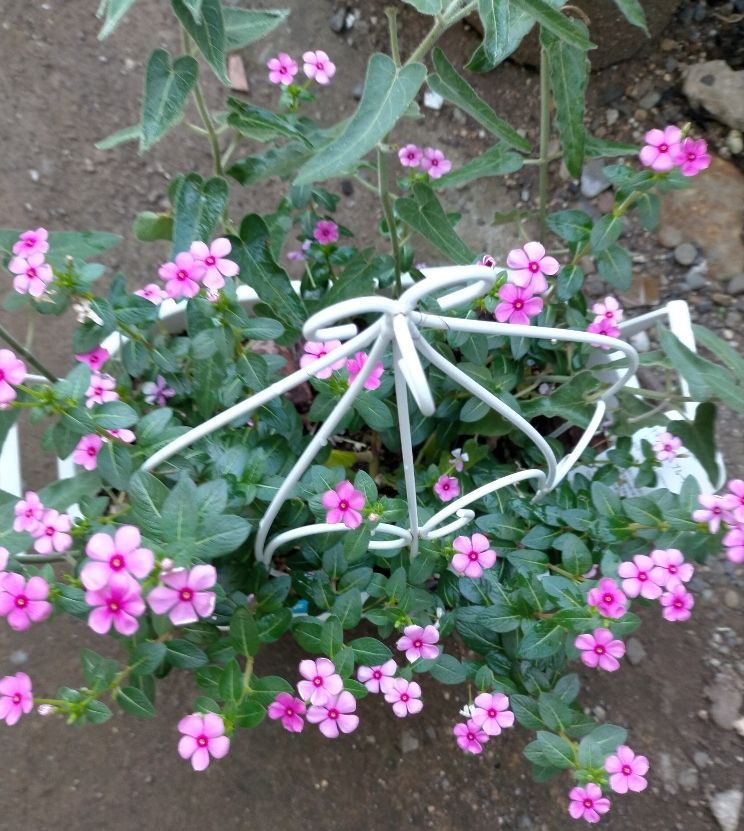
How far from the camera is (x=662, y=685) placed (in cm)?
119

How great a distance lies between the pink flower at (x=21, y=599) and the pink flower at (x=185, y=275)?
28cm

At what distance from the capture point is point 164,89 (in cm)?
69

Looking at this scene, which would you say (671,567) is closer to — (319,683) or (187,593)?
(319,683)

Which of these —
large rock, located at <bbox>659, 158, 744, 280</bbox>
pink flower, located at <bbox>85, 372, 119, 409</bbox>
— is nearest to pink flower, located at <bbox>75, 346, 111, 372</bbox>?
pink flower, located at <bbox>85, 372, 119, 409</bbox>

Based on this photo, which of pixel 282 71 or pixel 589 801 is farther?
pixel 282 71

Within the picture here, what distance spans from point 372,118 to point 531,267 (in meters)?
0.20

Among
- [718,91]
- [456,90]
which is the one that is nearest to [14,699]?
[456,90]

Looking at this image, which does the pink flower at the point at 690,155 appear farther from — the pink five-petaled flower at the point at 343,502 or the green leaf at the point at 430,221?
the pink five-petaled flower at the point at 343,502

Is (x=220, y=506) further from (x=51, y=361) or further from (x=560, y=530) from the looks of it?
(x=51, y=361)

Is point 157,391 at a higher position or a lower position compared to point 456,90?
lower

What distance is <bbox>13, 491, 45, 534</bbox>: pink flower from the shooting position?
0.62 metres

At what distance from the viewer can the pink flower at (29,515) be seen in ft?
2.02

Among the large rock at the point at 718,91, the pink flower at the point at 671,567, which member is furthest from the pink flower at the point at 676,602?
the large rock at the point at 718,91

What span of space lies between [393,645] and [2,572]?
2.08 feet
